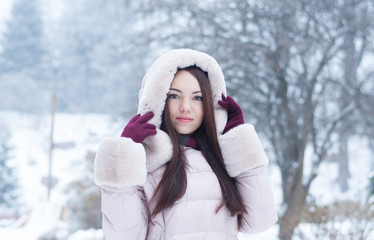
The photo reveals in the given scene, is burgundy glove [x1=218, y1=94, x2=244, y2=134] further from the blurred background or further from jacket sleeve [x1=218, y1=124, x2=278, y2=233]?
the blurred background

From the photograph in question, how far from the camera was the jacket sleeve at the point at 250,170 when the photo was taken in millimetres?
1105

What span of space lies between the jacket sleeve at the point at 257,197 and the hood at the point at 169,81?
0.19 meters

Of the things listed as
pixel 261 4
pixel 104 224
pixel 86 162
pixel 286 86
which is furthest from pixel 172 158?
pixel 86 162

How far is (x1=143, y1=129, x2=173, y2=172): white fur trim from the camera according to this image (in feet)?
3.53

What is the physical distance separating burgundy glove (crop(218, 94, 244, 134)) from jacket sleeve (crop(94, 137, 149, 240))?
36cm

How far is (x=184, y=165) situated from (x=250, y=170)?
0.23 m

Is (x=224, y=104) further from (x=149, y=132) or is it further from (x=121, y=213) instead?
(x=121, y=213)

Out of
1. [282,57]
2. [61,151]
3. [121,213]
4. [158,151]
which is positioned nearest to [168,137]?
[158,151]

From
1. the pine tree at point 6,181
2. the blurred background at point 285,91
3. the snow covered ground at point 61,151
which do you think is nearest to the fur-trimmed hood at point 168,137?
the blurred background at point 285,91

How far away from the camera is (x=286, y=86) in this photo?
4113 mm

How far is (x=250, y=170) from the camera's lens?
1.11 m

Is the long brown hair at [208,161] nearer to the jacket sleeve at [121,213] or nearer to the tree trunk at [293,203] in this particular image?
the jacket sleeve at [121,213]

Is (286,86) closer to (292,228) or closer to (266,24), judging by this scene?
(266,24)

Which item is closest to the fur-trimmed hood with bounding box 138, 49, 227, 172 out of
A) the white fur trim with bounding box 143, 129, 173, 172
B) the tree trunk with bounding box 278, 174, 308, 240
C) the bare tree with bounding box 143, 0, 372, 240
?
the white fur trim with bounding box 143, 129, 173, 172
